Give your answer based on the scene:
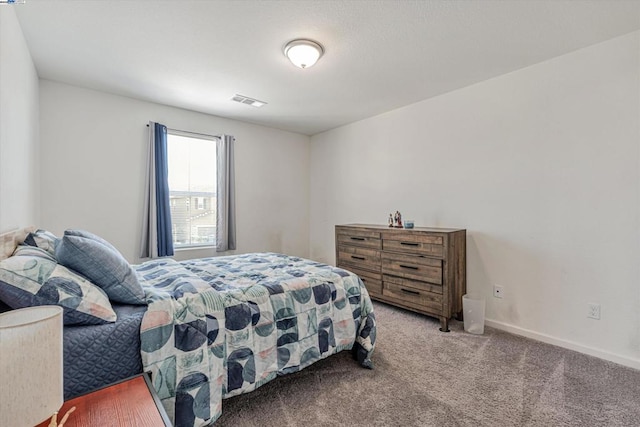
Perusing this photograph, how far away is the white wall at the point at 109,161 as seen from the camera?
9.78 ft

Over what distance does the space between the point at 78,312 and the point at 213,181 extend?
312 cm

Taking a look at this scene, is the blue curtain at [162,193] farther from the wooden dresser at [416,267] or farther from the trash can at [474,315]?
the trash can at [474,315]

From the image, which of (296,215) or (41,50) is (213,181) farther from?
(41,50)

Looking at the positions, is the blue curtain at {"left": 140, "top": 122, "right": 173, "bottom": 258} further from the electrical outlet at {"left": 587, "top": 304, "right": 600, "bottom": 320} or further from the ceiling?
the electrical outlet at {"left": 587, "top": 304, "right": 600, "bottom": 320}

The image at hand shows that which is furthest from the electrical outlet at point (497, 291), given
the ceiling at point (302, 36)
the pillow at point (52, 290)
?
the pillow at point (52, 290)

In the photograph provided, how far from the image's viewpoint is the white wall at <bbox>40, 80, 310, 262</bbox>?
9.78 ft

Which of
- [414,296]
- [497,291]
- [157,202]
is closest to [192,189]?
[157,202]

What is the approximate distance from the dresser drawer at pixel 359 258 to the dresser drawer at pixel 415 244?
190 mm

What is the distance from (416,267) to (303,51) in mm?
2238

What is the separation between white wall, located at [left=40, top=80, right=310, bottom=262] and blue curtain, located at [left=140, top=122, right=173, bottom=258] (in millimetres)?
108

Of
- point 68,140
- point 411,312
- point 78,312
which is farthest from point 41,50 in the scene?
point 411,312

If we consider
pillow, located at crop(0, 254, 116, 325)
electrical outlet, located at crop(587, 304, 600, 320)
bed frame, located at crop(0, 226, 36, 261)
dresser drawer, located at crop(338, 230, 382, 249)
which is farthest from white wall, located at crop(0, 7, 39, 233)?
electrical outlet, located at crop(587, 304, 600, 320)

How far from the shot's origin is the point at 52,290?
1.15m

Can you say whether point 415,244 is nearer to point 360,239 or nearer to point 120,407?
point 360,239
